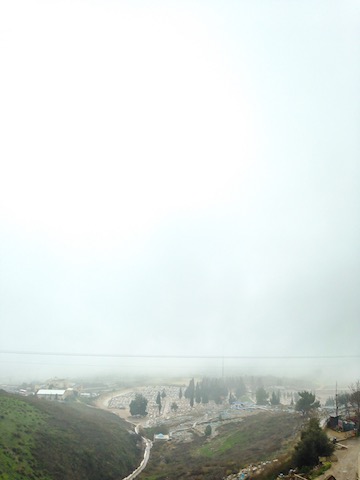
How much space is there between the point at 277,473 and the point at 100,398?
94.4 meters

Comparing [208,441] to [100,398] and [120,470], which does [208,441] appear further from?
[100,398]

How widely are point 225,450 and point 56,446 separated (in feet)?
74.1

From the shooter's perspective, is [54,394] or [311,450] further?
[54,394]

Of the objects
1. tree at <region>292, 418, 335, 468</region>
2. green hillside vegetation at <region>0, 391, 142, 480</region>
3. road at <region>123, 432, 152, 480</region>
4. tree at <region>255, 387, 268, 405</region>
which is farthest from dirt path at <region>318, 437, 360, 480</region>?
tree at <region>255, 387, 268, 405</region>

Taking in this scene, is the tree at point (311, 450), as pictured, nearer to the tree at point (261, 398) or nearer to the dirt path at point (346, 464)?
the dirt path at point (346, 464)

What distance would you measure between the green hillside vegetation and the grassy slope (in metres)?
4.32

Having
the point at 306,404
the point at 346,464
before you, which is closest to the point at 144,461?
the point at 306,404

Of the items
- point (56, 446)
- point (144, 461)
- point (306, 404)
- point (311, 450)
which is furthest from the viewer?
point (306, 404)

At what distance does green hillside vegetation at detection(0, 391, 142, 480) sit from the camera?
35.7m

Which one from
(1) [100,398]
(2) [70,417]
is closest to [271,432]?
(2) [70,417]

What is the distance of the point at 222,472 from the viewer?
36375mm

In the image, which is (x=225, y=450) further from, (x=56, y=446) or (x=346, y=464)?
(x=346, y=464)

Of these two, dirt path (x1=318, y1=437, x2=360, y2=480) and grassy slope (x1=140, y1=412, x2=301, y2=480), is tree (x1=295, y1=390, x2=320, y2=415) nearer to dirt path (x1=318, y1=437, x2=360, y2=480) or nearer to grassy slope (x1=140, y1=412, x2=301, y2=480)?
grassy slope (x1=140, y1=412, x2=301, y2=480)

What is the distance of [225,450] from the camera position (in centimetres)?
4978
